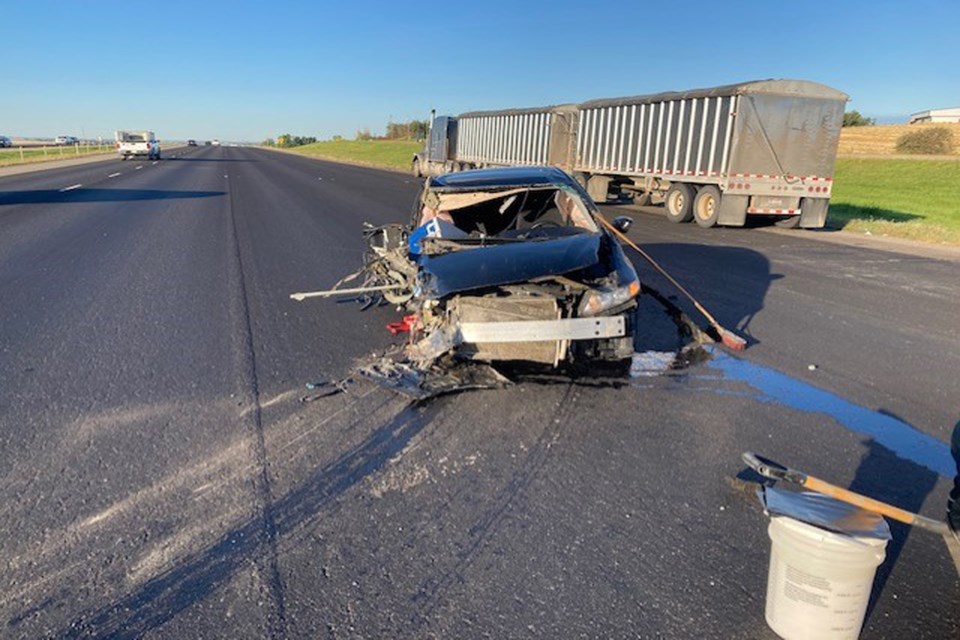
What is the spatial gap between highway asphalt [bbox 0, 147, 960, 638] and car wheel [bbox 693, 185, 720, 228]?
9958mm

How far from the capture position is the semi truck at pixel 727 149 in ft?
56.4

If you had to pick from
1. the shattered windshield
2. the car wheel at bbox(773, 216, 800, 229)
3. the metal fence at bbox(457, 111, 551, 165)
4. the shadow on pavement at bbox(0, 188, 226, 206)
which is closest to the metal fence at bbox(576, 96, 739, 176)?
the car wheel at bbox(773, 216, 800, 229)

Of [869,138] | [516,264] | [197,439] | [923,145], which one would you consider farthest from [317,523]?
[869,138]

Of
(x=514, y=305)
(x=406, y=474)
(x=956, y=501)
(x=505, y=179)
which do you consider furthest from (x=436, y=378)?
(x=956, y=501)

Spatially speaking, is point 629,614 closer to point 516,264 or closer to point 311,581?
point 311,581

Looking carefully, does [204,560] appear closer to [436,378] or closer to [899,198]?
[436,378]

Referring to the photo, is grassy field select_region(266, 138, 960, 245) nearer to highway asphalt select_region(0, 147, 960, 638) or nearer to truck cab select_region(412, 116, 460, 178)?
highway asphalt select_region(0, 147, 960, 638)

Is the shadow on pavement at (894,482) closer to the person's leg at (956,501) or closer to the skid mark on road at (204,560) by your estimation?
the person's leg at (956,501)

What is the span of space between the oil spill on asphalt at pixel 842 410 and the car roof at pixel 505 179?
7.81ft

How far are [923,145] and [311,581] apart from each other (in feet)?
208

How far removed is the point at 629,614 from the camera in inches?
113

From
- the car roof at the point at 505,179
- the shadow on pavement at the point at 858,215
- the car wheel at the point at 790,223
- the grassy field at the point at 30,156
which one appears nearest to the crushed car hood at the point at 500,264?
the car roof at the point at 505,179

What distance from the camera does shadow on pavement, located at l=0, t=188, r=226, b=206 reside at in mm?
20188

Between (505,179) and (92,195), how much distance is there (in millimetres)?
19139
